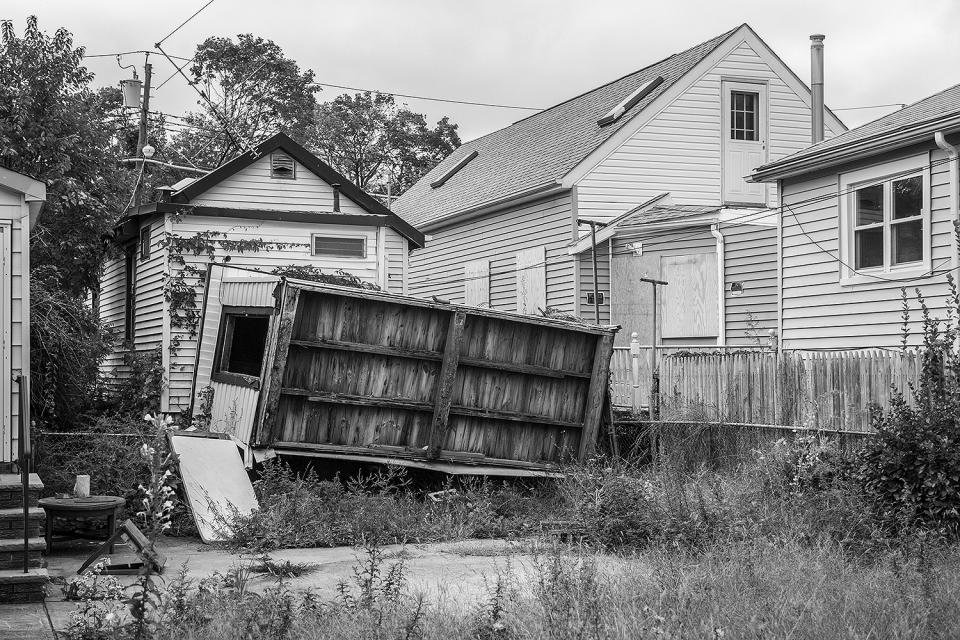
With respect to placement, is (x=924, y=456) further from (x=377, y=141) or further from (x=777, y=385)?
(x=377, y=141)

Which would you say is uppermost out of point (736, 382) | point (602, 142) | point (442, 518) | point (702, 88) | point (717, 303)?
point (702, 88)

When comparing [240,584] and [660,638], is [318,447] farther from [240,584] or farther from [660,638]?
[660,638]

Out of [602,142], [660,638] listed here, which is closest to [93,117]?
[602,142]

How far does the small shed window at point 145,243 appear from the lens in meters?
18.1

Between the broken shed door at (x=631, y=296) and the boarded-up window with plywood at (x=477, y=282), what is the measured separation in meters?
4.88

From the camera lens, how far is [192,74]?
1866 inches

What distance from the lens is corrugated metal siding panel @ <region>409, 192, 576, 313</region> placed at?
73.4 feet

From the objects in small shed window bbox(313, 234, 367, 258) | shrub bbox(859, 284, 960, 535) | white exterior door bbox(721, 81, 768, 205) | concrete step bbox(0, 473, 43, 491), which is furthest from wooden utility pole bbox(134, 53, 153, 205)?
shrub bbox(859, 284, 960, 535)

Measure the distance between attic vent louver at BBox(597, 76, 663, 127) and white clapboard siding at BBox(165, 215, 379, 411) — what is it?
750 cm

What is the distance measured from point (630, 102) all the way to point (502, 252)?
4724 millimetres

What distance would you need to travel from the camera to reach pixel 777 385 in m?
12.8

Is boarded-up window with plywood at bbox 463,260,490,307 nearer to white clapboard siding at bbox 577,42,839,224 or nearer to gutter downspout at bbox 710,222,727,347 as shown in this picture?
white clapboard siding at bbox 577,42,839,224

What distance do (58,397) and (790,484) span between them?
10.5m

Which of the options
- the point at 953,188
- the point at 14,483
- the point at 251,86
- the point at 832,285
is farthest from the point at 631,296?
the point at 251,86
